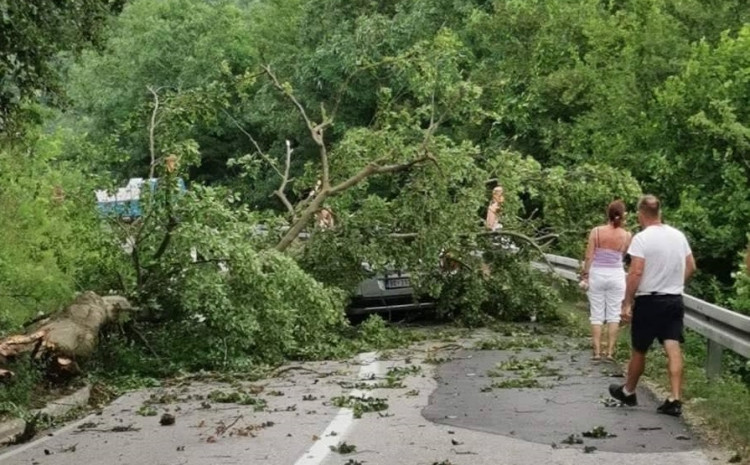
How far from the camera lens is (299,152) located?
42938 mm

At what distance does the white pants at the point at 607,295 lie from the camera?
12.8 m

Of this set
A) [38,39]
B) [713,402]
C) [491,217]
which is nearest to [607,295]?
[713,402]

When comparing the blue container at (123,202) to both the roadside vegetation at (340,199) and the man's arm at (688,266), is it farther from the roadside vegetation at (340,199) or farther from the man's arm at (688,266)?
the man's arm at (688,266)

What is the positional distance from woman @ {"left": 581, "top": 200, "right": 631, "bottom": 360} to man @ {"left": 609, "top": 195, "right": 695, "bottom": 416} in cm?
328

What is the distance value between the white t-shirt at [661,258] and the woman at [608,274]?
129 inches

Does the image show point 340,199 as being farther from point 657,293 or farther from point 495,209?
point 657,293

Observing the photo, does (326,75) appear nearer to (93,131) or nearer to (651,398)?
(93,131)

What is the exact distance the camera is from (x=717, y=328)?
1044 cm

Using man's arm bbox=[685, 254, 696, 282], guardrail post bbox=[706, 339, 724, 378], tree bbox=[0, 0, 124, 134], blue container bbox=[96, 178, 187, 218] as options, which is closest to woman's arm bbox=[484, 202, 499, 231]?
blue container bbox=[96, 178, 187, 218]

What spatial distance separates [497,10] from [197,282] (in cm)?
1996

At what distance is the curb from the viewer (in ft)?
31.2

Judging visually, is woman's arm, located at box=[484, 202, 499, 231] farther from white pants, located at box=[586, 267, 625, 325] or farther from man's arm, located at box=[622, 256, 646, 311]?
man's arm, located at box=[622, 256, 646, 311]

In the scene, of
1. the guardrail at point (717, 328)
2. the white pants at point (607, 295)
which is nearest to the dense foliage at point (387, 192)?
the white pants at point (607, 295)

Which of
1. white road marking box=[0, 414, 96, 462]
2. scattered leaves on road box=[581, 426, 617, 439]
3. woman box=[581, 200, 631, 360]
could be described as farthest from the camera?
woman box=[581, 200, 631, 360]
